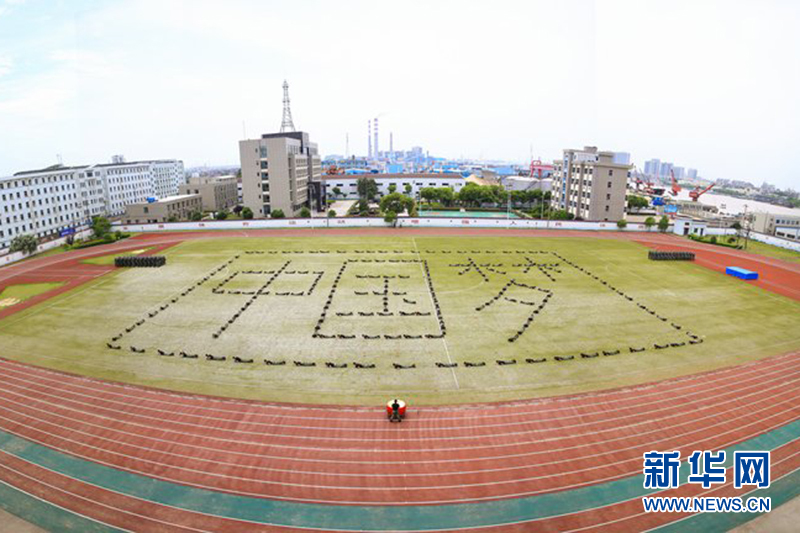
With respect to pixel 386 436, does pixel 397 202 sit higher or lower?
higher

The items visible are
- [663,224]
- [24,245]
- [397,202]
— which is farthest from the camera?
[397,202]

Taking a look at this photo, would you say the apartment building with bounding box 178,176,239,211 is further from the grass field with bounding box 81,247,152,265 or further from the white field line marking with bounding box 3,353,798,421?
the white field line marking with bounding box 3,353,798,421

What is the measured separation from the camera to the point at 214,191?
315ft

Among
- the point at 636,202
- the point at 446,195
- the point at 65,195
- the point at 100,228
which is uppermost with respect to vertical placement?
the point at 65,195

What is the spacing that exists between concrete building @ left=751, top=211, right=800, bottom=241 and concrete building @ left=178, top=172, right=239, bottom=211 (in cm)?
10226

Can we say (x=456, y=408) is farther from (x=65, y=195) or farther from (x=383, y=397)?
(x=65, y=195)

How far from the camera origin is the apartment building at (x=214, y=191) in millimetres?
94500

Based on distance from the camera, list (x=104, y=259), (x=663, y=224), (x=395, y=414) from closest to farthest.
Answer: (x=395, y=414)
(x=104, y=259)
(x=663, y=224)

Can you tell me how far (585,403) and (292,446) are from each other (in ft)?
46.7

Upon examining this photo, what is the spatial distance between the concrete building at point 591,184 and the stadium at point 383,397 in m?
35.0

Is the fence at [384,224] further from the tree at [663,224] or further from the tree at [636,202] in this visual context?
the tree at [636,202]

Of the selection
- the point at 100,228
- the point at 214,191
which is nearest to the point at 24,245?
the point at 100,228

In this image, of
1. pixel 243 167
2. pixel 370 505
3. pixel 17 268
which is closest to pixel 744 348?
pixel 370 505

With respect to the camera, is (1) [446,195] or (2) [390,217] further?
(1) [446,195]
